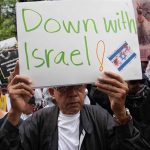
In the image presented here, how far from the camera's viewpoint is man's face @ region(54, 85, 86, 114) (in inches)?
126

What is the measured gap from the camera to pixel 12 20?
18.9m

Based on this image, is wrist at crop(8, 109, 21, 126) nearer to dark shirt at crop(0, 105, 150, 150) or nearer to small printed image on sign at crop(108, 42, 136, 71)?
dark shirt at crop(0, 105, 150, 150)

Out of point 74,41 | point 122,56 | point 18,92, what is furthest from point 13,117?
point 122,56

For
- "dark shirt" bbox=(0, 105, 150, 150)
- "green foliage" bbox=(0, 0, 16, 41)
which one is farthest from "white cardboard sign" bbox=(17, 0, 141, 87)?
"green foliage" bbox=(0, 0, 16, 41)

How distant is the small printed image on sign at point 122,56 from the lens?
3.02 meters

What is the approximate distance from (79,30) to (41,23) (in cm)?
24

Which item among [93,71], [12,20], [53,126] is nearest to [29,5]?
[93,71]

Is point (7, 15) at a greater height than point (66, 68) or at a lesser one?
greater

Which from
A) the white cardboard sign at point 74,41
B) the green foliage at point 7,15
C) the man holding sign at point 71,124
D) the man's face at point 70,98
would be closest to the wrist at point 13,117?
the man holding sign at point 71,124

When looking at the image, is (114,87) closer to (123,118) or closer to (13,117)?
(123,118)

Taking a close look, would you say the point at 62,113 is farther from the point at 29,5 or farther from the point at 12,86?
the point at 29,5

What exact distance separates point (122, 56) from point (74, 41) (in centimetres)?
31

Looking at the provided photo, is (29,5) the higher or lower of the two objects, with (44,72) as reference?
higher

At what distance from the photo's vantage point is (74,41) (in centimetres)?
302
